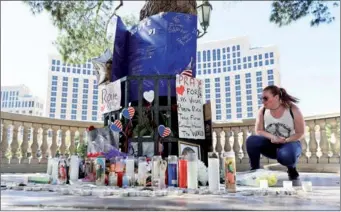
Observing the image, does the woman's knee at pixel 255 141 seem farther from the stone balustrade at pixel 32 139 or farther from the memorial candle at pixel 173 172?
the stone balustrade at pixel 32 139

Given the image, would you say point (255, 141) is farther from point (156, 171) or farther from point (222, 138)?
point (222, 138)

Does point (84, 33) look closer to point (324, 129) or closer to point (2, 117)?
point (2, 117)

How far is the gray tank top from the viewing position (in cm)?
263

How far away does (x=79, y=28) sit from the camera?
20.8 feet

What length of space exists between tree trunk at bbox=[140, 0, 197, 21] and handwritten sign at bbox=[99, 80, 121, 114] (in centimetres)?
101

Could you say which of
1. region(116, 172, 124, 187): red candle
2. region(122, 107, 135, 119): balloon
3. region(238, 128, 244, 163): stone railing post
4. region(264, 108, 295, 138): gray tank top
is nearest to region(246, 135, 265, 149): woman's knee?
region(264, 108, 295, 138): gray tank top

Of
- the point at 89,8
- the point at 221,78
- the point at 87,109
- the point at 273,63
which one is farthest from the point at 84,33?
the point at 87,109

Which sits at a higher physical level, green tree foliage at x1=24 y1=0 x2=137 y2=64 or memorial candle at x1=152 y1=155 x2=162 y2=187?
green tree foliage at x1=24 y1=0 x2=137 y2=64

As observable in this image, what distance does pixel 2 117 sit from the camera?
14.0 ft

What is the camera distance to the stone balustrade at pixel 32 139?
4.35 metres

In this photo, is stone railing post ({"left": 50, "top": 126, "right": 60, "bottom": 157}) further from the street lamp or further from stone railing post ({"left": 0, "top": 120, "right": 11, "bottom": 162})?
the street lamp

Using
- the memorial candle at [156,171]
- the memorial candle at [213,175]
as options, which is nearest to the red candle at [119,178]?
the memorial candle at [156,171]

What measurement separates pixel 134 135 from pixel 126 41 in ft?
4.04

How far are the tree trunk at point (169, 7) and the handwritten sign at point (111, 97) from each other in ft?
3.30
